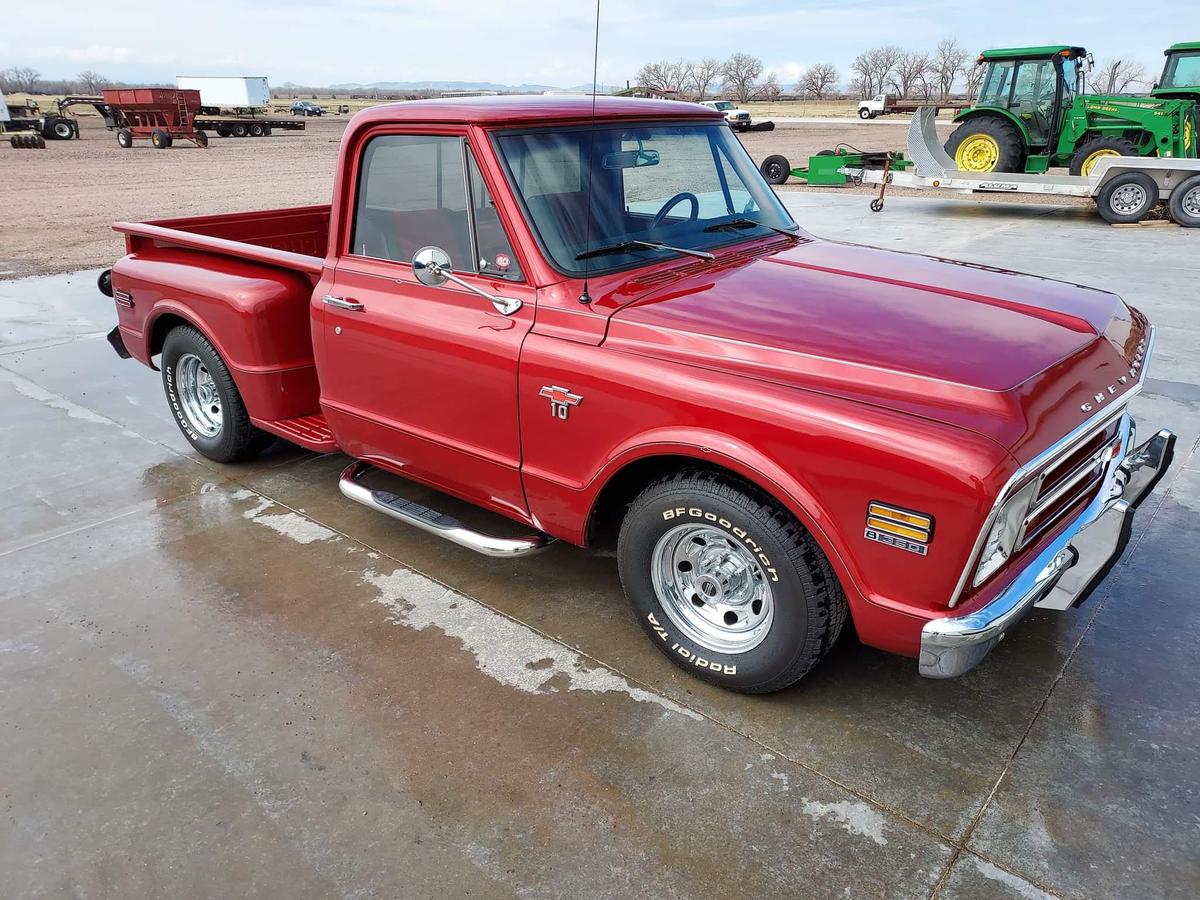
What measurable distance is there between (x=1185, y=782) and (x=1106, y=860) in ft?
1.61

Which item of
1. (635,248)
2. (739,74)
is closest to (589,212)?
(635,248)

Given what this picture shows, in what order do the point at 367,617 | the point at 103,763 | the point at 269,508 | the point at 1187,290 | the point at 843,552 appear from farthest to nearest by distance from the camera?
the point at 1187,290, the point at 269,508, the point at 367,617, the point at 103,763, the point at 843,552

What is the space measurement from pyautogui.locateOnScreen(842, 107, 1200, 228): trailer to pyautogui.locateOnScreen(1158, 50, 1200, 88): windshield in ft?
8.94

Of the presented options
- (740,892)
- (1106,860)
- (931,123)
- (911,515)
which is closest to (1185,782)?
(1106,860)

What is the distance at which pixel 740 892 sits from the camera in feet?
7.94

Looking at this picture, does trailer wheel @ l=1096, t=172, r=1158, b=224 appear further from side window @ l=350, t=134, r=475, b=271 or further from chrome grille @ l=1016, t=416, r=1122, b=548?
side window @ l=350, t=134, r=475, b=271

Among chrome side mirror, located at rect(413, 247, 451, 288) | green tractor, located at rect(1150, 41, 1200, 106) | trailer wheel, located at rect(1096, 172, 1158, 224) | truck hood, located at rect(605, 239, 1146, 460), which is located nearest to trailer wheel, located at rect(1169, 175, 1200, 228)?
trailer wheel, located at rect(1096, 172, 1158, 224)

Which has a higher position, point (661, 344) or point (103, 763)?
point (661, 344)

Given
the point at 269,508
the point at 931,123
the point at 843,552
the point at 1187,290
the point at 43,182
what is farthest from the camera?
the point at 43,182

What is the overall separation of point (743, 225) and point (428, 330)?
1.50m

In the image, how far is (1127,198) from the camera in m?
13.8

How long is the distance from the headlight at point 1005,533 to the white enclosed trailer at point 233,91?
54.8 m

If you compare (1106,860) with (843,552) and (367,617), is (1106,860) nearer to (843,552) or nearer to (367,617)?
(843,552)

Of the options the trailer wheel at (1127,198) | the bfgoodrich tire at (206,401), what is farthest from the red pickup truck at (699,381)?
the trailer wheel at (1127,198)
